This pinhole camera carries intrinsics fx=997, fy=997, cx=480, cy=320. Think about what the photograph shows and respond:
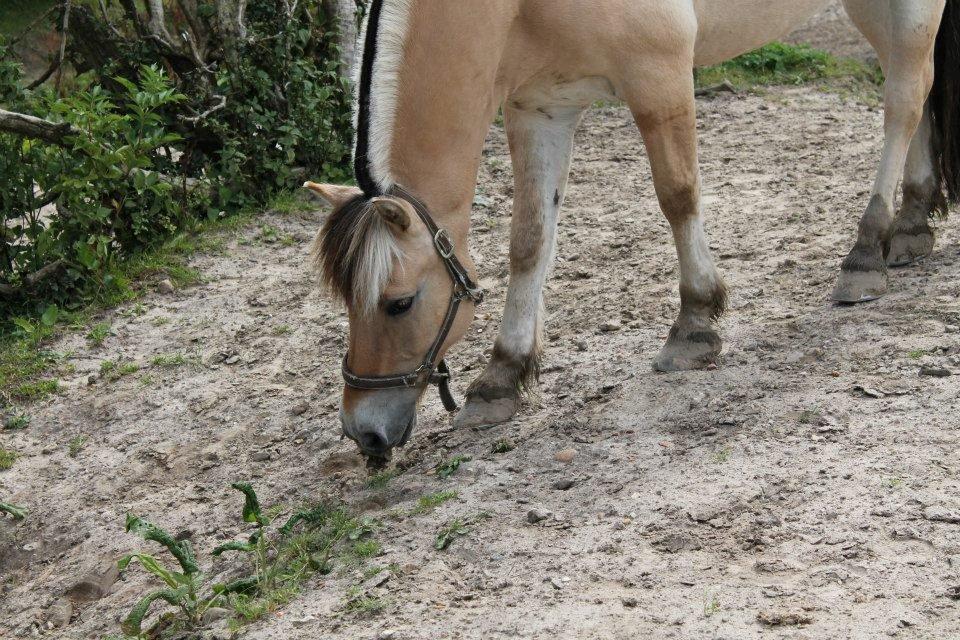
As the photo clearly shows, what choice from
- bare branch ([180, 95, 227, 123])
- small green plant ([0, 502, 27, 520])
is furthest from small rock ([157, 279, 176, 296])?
small green plant ([0, 502, 27, 520])

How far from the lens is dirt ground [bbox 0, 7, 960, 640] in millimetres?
2502

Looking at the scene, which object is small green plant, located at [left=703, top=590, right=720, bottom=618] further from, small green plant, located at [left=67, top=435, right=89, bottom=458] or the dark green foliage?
the dark green foliage

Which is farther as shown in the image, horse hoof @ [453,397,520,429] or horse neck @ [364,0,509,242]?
horse hoof @ [453,397,520,429]

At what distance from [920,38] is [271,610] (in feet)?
11.1

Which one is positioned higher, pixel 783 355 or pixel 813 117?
pixel 813 117

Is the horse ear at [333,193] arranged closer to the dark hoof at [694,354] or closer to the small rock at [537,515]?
the small rock at [537,515]

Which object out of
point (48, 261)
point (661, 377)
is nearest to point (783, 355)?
point (661, 377)

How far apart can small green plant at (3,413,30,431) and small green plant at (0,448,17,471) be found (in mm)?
187

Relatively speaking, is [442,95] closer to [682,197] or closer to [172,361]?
[682,197]

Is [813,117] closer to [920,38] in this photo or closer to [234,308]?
[920,38]

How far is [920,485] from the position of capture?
2742 millimetres

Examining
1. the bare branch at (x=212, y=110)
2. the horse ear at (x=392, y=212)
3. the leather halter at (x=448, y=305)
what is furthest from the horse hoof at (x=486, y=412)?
the bare branch at (x=212, y=110)

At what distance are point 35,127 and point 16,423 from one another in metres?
1.62

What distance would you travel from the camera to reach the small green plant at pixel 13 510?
3.59m
